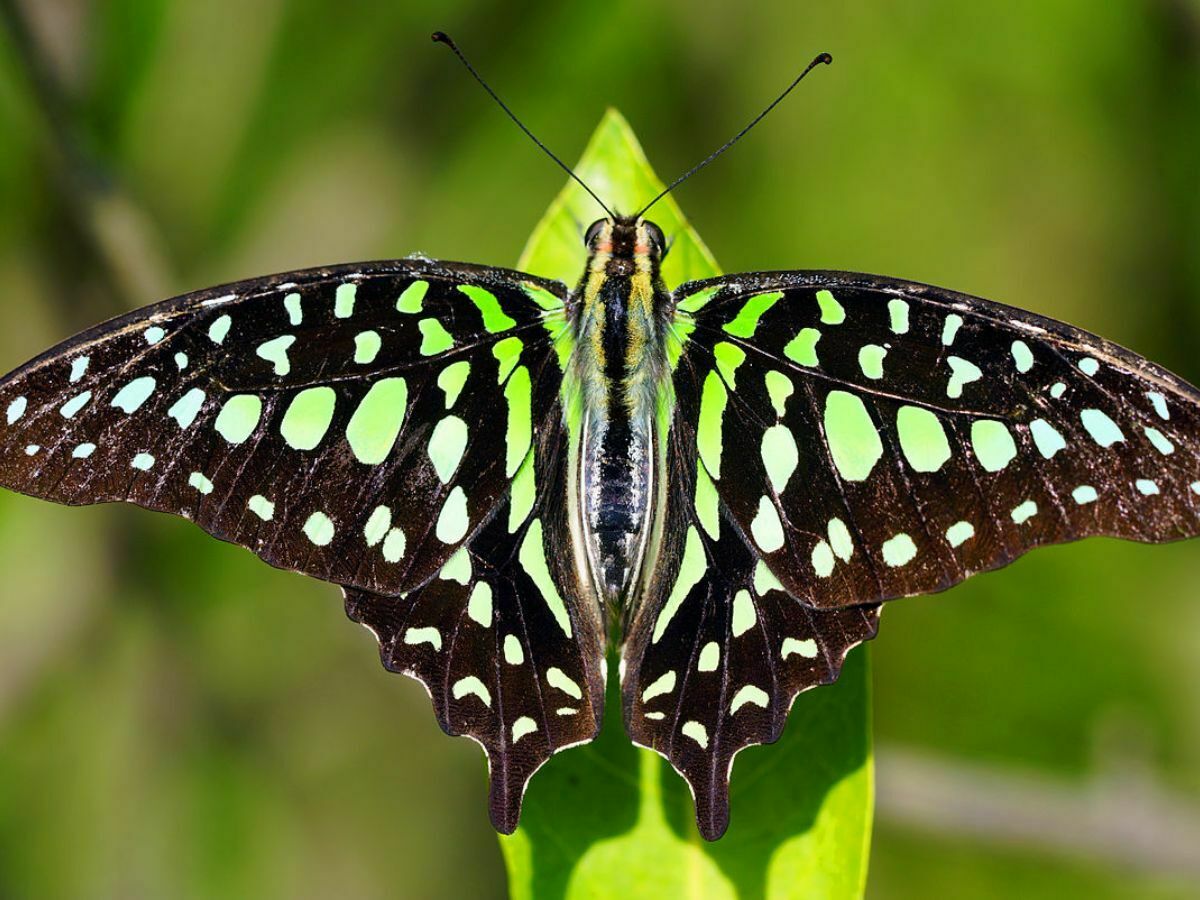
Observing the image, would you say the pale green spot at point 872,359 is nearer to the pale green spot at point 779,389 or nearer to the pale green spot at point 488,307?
the pale green spot at point 779,389

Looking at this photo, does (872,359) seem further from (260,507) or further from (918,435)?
(260,507)

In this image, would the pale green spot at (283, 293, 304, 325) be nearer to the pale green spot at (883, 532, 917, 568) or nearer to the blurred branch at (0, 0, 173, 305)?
the blurred branch at (0, 0, 173, 305)

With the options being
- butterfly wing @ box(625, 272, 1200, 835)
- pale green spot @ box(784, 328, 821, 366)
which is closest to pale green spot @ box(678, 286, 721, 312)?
butterfly wing @ box(625, 272, 1200, 835)

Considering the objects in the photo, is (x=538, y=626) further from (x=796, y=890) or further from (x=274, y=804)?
(x=274, y=804)

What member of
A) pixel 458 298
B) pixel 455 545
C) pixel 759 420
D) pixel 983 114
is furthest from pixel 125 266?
pixel 983 114

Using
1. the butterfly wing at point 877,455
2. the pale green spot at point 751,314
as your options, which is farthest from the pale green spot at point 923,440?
the pale green spot at point 751,314

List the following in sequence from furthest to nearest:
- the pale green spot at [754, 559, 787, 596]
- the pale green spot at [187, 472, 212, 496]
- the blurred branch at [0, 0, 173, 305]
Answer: the blurred branch at [0, 0, 173, 305] → the pale green spot at [754, 559, 787, 596] → the pale green spot at [187, 472, 212, 496]
